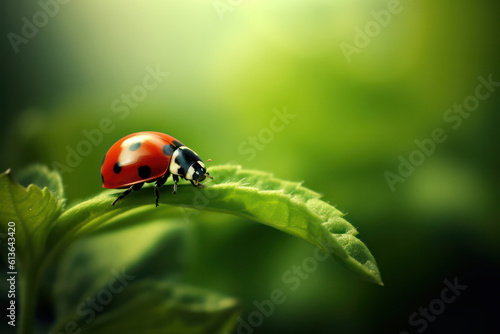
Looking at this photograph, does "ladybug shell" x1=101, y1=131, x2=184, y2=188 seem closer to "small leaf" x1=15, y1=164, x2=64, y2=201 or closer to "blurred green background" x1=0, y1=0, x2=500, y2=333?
"small leaf" x1=15, y1=164, x2=64, y2=201

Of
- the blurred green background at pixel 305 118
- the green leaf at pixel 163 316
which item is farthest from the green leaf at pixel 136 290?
the blurred green background at pixel 305 118

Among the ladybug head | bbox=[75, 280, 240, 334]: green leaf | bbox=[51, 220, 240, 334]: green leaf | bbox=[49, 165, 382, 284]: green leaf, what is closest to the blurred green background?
bbox=[51, 220, 240, 334]: green leaf

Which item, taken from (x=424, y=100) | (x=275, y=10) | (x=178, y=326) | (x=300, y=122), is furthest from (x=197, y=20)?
(x=178, y=326)

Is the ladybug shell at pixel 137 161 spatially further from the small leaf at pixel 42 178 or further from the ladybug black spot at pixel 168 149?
the small leaf at pixel 42 178

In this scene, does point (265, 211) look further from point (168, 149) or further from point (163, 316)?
point (168, 149)

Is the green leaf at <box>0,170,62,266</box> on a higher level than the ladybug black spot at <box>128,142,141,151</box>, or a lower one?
lower

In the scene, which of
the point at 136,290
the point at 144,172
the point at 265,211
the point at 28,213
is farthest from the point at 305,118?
the point at 28,213
